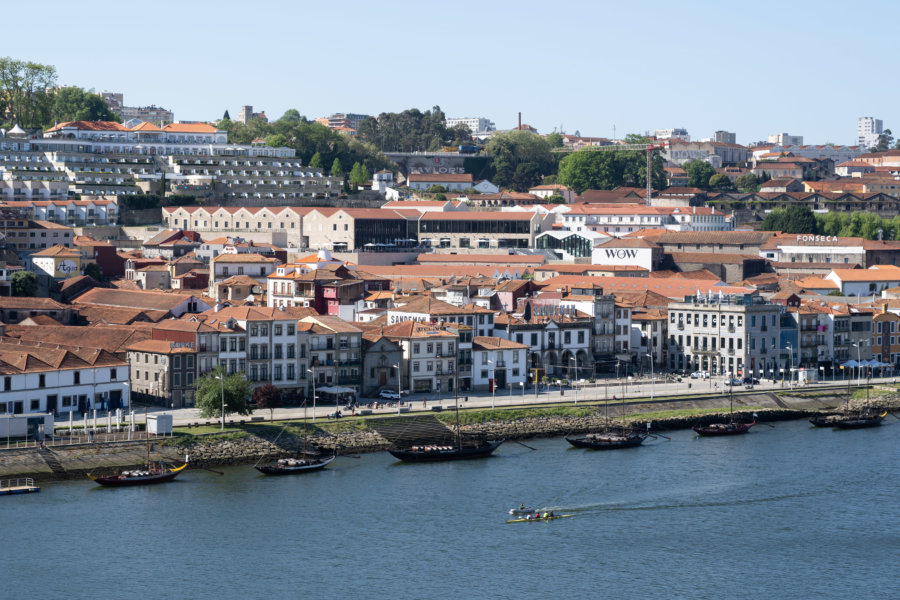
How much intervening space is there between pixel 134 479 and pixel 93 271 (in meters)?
34.9

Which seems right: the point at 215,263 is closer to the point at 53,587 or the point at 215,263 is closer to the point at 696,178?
the point at 53,587

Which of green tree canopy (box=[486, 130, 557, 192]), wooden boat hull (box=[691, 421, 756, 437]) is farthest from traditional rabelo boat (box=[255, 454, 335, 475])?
green tree canopy (box=[486, 130, 557, 192])

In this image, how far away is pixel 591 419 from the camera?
54250 millimetres

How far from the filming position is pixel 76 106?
122 meters

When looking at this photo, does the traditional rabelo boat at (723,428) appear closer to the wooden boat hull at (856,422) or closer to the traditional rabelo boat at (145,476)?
the wooden boat hull at (856,422)

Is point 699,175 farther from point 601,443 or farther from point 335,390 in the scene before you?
point 601,443

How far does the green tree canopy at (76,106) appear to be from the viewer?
121 m

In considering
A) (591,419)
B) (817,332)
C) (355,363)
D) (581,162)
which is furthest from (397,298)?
(581,162)

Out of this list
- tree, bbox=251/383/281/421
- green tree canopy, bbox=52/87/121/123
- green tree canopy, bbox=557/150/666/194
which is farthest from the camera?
green tree canopy, bbox=557/150/666/194

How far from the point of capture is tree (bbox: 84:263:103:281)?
76.6m

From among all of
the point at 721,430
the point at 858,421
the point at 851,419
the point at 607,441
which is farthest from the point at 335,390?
the point at 858,421

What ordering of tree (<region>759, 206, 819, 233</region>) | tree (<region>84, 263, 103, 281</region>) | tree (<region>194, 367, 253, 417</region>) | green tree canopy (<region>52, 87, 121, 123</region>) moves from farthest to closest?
1. green tree canopy (<region>52, 87, 121, 123</region>)
2. tree (<region>759, 206, 819, 233</region>)
3. tree (<region>84, 263, 103, 281</region>)
4. tree (<region>194, 367, 253, 417</region>)

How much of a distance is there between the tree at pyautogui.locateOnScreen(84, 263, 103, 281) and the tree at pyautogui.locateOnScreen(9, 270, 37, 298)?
617cm

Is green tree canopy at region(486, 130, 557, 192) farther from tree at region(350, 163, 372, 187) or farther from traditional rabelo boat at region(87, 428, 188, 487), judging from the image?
traditional rabelo boat at region(87, 428, 188, 487)
